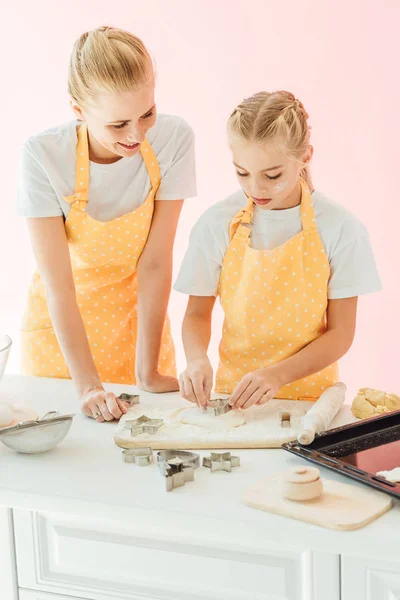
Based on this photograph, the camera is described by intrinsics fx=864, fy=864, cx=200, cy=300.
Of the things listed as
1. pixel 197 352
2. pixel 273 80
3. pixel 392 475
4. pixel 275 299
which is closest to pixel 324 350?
pixel 275 299

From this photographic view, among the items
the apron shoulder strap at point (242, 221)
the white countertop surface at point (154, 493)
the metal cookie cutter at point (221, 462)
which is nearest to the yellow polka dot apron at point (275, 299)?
the apron shoulder strap at point (242, 221)

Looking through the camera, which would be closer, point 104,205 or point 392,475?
point 392,475

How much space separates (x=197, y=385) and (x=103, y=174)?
536 millimetres

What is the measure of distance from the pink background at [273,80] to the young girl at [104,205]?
1.47 m

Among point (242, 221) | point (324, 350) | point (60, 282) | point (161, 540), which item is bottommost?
point (161, 540)

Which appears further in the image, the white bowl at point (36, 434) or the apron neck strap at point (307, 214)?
the apron neck strap at point (307, 214)

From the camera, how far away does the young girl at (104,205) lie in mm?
1577

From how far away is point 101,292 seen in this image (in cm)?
194

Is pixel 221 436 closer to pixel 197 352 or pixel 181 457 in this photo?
pixel 181 457

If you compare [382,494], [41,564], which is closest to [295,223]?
[382,494]

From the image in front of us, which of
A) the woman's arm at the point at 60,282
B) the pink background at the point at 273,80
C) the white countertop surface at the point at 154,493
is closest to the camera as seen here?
the white countertop surface at the point at 154,493

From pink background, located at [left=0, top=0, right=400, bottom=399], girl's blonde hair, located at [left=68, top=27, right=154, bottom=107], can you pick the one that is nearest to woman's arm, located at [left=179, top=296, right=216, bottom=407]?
girl's blonde hair, located at [left=68, top=27, right=154, bottom=107]

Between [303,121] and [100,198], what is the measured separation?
0.47 meters

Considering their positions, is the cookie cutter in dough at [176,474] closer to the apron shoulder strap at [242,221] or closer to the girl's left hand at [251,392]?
the girl's left hand at [251,392]
